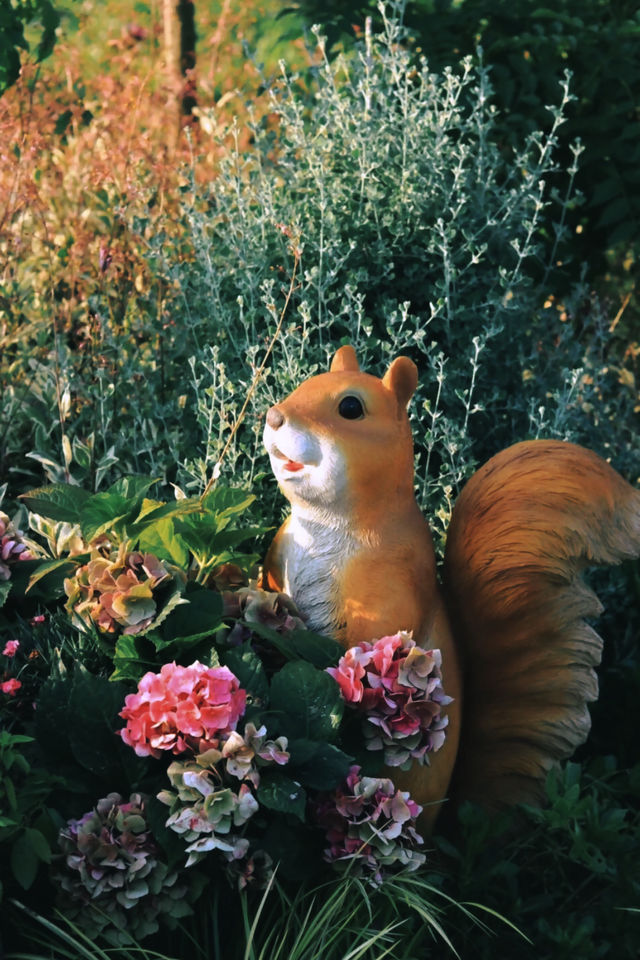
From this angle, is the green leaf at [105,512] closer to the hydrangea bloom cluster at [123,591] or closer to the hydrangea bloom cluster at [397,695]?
the hydrangea bloom cluster at [123,591]

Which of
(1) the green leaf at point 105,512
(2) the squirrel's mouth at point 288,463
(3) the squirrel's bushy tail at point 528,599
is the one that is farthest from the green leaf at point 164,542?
(3) the squirrel's bushy tail at point 528,599

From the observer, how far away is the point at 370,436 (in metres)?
2.37

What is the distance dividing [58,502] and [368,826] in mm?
898

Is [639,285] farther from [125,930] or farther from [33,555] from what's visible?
[125,930]

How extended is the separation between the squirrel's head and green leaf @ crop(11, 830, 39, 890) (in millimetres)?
842

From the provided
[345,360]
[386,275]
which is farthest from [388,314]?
[345,360]

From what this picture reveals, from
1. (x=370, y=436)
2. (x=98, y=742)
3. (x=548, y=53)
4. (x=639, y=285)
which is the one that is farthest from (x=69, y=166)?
(x=98, y=742)

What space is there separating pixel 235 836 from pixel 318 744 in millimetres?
218

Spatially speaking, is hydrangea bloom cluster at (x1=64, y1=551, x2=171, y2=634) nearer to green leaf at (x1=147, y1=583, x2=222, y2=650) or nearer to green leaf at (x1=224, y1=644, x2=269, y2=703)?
green leaf at (x1=147, y1=583, x2=222, y2=650)

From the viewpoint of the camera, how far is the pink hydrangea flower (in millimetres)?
2004

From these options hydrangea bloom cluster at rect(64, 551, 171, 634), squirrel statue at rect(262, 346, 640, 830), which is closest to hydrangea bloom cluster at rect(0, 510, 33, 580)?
hydrangea bloom cluster at rect(64, 551, 171, 634)

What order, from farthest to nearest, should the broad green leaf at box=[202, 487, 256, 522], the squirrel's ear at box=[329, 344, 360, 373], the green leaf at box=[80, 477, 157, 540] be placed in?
the squirrel's ear at box=[329, 344, 360, 373], the broad green leaf at box=[202, 487, 256, 522], the green leaf at box=[80, 477, 157, 540]

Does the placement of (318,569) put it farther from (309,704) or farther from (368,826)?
(368,826)

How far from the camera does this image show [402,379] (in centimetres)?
244
